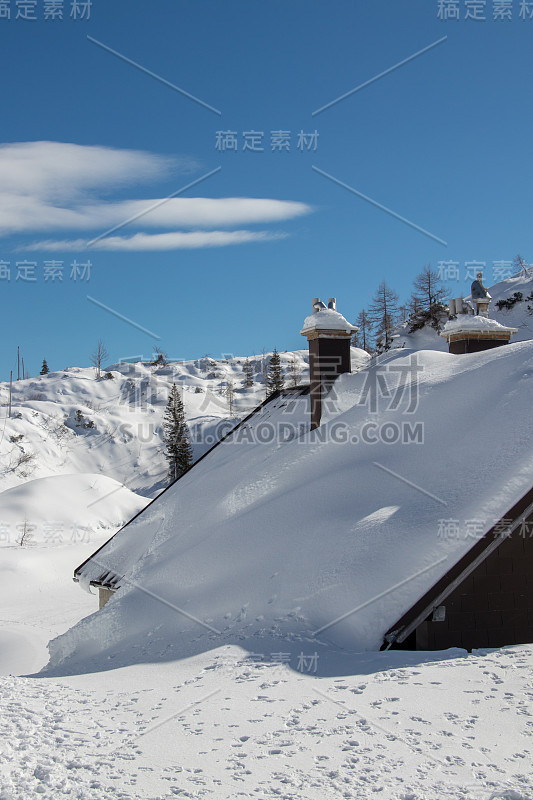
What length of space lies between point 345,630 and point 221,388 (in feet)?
228

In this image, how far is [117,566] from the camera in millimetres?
13852

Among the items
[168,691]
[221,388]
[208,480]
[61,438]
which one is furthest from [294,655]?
[221,388]

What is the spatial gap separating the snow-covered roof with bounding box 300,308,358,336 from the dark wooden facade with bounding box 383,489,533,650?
22.3 ft

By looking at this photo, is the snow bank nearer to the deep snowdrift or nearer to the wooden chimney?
the deep snowdrift

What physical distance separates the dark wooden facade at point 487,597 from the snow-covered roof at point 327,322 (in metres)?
6.81

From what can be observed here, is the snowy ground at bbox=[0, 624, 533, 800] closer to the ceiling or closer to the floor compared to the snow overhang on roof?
closer to the floor

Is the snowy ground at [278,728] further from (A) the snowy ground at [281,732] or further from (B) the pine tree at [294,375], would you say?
(B) the pine tree at [294,375]

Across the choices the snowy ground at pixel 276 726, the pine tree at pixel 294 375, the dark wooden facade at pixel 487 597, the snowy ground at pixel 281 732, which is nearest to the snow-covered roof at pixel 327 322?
the dark wooden facade at pixel 487 597

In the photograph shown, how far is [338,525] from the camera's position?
9.40m

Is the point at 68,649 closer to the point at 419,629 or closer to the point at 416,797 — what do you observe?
the point at 419,629

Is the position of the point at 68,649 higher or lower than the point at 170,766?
lower

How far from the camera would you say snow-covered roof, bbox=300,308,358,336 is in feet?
46.3

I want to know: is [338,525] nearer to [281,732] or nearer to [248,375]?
[281,732]

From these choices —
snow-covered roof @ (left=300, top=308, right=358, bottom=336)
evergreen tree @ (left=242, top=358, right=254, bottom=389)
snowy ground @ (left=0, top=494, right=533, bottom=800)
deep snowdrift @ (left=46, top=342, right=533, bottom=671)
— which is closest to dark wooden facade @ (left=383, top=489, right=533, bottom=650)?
deep snowdrift @ (left=46, top=342, right=533, bottom=671)
